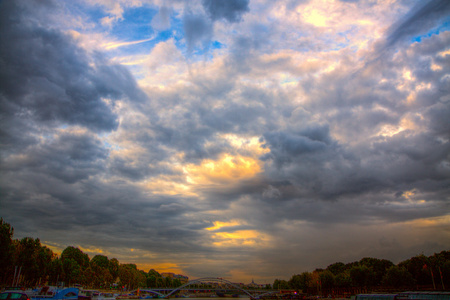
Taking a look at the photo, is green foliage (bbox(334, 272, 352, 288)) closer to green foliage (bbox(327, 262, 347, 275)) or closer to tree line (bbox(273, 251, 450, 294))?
tree line (bbox(273, 251, 450, 294))

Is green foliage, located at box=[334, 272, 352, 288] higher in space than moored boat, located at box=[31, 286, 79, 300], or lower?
lower

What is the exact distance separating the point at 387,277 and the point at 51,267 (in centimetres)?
11751

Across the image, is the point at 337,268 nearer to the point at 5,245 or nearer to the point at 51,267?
the point at 51,267

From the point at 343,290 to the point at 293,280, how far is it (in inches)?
1209

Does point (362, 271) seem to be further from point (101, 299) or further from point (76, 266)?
point (76, 266)

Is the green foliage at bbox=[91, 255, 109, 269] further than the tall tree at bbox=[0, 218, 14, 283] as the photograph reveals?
Yes

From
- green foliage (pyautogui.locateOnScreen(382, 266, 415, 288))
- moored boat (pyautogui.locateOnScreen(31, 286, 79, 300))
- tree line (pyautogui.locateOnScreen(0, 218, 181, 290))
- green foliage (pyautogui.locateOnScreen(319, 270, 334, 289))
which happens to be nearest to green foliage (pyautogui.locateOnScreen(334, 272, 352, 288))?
green foliage (pyautogui.locateOnScreen(319, 270, 334, 289))

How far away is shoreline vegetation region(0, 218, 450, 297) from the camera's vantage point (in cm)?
8362

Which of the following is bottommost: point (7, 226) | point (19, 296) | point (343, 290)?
point (343, 290)

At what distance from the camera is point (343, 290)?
135 meters

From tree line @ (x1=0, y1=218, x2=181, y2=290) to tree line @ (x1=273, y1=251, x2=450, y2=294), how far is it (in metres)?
93.0

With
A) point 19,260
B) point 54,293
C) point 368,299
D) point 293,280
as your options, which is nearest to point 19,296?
point 54,293

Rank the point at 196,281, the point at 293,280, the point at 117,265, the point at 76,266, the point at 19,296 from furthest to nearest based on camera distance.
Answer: the point at 196,281
the point at 117,265
the point at 293,280
the point at 76,266
the point at 19,296

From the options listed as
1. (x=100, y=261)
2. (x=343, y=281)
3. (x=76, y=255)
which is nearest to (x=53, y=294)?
(x=76, y=255)
